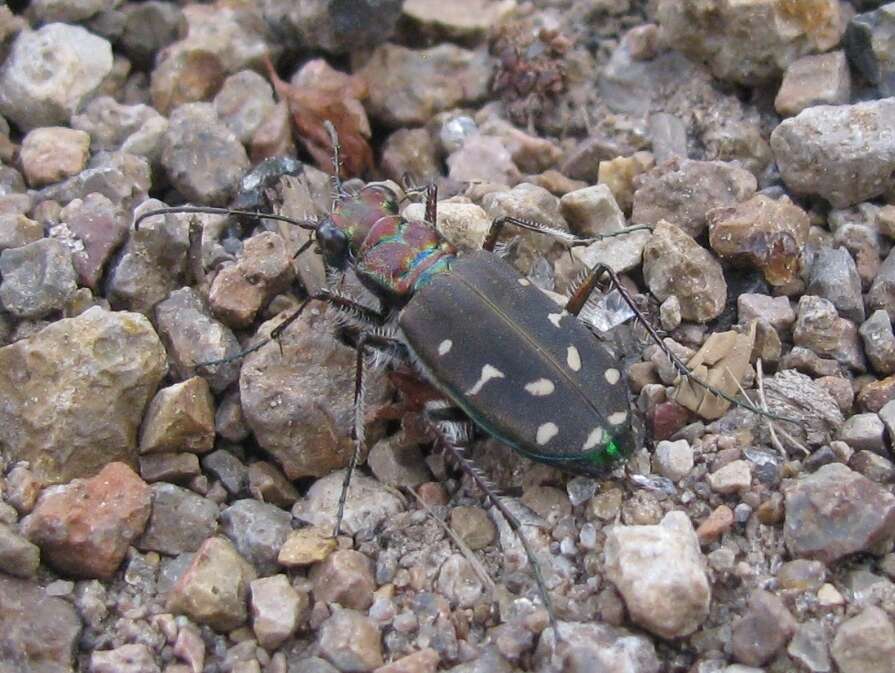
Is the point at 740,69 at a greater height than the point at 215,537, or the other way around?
the point at 740,69

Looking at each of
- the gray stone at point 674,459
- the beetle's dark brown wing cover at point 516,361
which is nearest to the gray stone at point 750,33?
the beetle's dark brown wing cover at point 516,361

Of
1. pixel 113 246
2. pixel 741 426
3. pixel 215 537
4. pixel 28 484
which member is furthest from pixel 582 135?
pixel 28 484

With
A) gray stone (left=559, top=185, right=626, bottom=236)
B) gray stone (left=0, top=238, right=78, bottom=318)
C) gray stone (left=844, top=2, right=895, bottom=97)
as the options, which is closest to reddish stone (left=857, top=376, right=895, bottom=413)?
gray stone (left=559, top=185, right=626, bottom=236)

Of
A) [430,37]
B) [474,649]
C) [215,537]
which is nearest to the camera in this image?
[474,649]

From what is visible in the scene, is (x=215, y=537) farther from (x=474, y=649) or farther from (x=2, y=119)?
(x=2, y=119)

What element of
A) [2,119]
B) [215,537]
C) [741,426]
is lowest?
[215,537]

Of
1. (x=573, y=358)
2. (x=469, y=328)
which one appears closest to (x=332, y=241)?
(x=469, y=328)

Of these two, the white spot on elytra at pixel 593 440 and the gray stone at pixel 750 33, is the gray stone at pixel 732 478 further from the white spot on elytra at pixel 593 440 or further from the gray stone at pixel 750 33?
the gray stone at pixel 750 33
